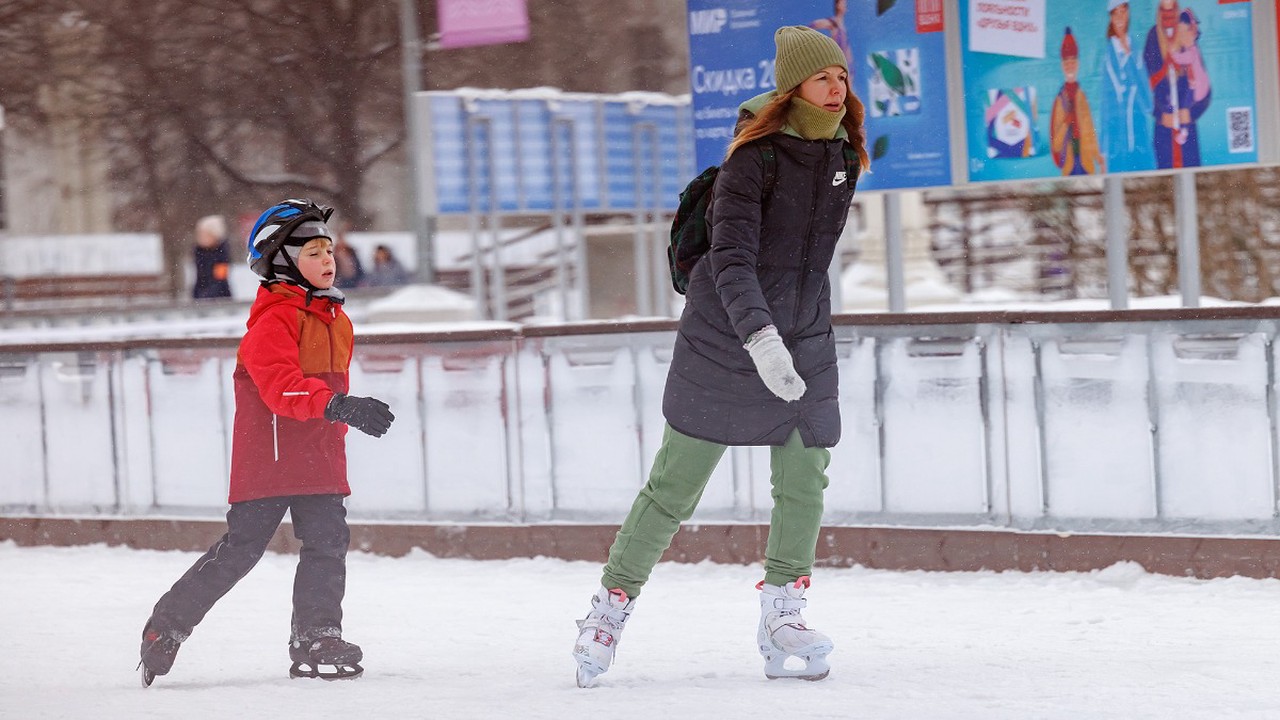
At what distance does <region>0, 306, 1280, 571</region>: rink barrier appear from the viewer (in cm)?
702

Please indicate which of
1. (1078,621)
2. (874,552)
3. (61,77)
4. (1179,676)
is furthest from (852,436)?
(61,77)

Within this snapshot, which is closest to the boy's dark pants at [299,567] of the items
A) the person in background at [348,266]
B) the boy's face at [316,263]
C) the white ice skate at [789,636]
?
the boy's face at [316,263]

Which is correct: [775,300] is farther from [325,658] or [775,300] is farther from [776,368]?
[325,658]

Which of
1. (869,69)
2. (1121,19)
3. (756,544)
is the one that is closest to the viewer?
(756,544)

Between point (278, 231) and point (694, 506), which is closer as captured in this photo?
point (694, 506)

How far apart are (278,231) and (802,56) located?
1.47 m

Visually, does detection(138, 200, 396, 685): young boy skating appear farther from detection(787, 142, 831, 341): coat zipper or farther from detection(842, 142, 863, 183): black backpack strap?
detection(842, 142, 863, 183): black backpack strap

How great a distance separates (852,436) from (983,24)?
240cm

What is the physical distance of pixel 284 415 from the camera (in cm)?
539

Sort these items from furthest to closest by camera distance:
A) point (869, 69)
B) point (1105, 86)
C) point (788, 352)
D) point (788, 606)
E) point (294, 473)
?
1. point (869, 69)
2. point (1105, 86)
3. point (294, 473)
4. point (788, 606)
5. point (788, 352)

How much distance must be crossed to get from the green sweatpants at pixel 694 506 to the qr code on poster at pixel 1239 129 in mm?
4065

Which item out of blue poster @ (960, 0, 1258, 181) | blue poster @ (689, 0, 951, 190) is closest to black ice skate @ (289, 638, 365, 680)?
blue poster @ (689, 0, 951, 190)

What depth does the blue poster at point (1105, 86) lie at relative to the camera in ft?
28.0

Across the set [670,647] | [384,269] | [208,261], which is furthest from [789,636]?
[384,269]
